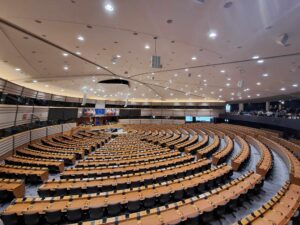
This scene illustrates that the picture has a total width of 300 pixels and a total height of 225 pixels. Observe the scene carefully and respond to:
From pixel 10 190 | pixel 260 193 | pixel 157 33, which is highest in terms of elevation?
pixel 157 33

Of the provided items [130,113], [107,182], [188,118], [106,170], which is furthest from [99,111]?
[107,182]

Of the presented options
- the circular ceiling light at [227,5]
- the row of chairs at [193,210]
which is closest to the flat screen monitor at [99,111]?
the row of chairs at [193,210]

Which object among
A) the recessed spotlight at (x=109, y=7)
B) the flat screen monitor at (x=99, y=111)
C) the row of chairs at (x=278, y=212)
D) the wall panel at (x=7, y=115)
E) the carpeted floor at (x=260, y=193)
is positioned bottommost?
the carpeted floor at (x=260, y=193)

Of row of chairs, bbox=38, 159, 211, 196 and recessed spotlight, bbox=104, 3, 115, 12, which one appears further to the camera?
row of chairs, bbox=38, 159, 211, 196

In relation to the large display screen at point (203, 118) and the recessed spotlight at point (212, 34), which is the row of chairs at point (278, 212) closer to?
the recessed spotlight at point (212, 34)

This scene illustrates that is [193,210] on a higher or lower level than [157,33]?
lower

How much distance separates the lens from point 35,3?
458 centimetres

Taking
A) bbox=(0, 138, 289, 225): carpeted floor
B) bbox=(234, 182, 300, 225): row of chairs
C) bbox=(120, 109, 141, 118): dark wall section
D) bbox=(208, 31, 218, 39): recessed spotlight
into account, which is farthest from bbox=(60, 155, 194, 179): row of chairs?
bbox=(120, 109, 141, 118): dark wall section

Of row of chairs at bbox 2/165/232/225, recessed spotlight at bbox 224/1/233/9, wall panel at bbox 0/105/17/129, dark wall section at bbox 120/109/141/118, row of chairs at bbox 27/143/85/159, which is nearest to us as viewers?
recessed spotlight at bbox 224/1/233/9

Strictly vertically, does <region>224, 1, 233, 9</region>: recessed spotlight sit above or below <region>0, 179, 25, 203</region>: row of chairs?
above

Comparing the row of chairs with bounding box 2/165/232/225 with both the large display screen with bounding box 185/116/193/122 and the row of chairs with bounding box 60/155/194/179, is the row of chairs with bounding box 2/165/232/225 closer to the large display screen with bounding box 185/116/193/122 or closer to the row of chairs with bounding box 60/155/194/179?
the row of chairs with bounding box 60/155/194/179

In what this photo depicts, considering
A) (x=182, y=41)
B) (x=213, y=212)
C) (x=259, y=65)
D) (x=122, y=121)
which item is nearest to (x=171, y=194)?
(x=213, y=212)

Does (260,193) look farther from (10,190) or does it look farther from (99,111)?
(99,111)

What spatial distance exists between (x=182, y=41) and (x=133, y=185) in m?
6.64
